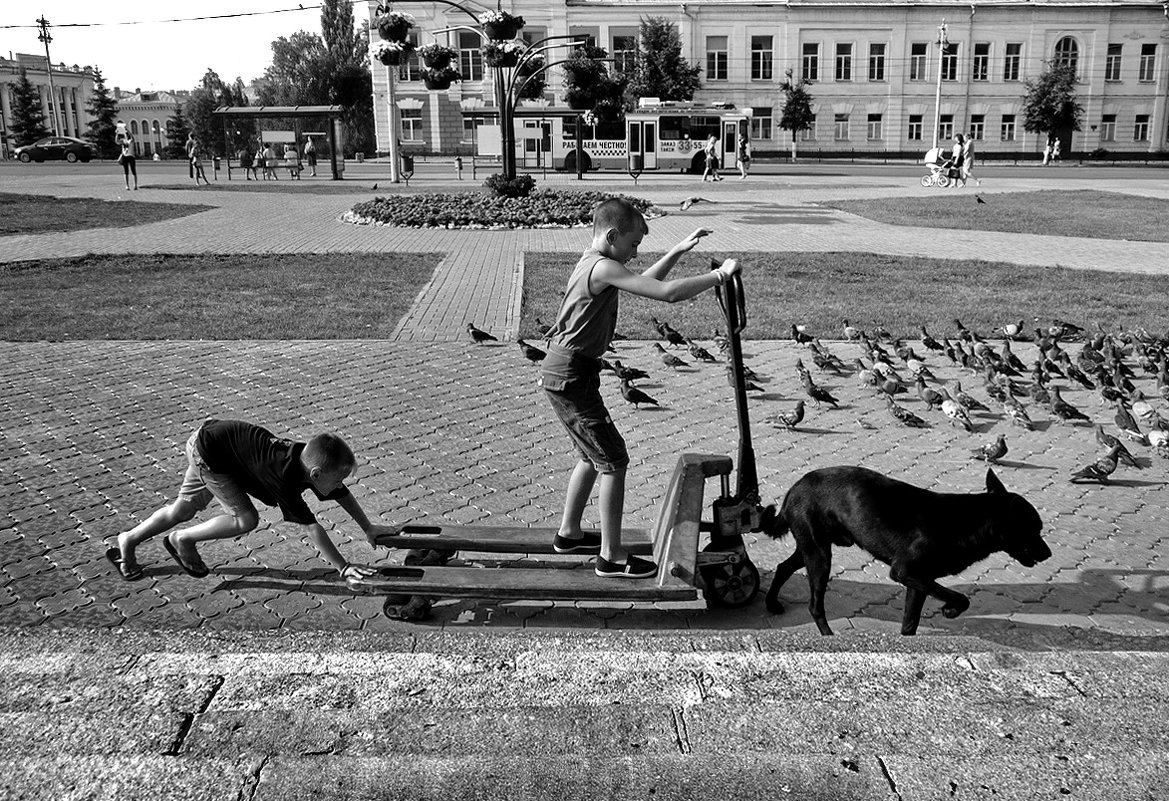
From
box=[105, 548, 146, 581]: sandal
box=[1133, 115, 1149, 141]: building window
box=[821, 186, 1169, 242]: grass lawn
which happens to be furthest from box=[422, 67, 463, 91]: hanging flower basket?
box=[1133, 115, 1149, 141]: building window

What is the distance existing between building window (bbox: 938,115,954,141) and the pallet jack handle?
66.1 metres

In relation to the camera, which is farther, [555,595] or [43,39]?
[43,39]

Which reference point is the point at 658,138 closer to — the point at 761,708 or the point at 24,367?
the point at 24,367

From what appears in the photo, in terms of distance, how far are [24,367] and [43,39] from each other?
8189 centimetres

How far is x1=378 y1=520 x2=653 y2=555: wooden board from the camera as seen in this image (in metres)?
4.98

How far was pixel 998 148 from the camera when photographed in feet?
212

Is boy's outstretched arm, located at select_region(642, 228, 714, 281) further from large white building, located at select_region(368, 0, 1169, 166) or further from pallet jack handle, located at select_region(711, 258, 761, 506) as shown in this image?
large white building, located at select_region(368, 0, 1169, 166)

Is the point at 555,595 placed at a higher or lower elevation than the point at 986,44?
lower

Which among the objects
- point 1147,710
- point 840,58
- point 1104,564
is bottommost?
point 1104,564

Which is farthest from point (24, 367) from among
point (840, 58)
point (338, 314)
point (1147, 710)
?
point (840, 58)

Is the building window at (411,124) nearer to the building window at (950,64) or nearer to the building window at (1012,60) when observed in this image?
the building window at (950,64)

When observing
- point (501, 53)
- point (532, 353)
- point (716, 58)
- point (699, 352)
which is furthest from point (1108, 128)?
point (532, 353)

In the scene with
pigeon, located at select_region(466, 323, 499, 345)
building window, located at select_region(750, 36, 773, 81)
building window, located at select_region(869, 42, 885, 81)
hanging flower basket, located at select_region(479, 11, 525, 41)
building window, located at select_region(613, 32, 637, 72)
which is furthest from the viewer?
building window, located at select_region(750, 36, 773, 81)

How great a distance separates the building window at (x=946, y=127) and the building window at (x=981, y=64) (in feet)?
8.97
